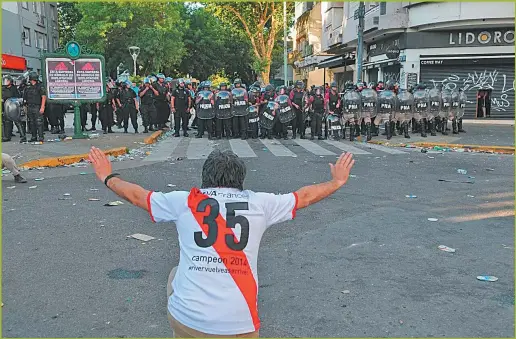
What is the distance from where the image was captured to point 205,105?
1758 cm

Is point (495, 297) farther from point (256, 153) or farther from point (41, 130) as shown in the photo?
point (41, 130)

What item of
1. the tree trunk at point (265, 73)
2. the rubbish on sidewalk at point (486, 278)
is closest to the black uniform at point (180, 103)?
the rubbish on sidewalk at point (486, 278)

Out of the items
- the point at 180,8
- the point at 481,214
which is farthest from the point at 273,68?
the point at 481,214

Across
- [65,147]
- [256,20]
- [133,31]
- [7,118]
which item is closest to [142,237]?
[65,147]

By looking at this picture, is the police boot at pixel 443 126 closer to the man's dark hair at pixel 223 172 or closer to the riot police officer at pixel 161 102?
the riot police officer at pixel 161 102

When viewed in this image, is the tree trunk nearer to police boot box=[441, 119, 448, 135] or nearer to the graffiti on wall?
the graffiti on wall

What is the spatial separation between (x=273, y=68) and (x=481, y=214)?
210ft

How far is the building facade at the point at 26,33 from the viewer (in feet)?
123

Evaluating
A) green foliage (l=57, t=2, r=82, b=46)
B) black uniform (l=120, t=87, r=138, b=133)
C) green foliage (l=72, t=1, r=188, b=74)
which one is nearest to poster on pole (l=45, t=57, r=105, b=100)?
black uniform (l=120, t=87, r=138, b=133)

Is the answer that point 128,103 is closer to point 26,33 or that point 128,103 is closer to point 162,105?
point 162,105

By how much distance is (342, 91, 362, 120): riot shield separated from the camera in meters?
16.7

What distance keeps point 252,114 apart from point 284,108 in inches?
41.5

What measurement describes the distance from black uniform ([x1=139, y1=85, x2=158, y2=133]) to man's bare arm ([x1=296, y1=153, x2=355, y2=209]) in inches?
618

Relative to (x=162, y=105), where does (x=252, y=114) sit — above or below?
below
